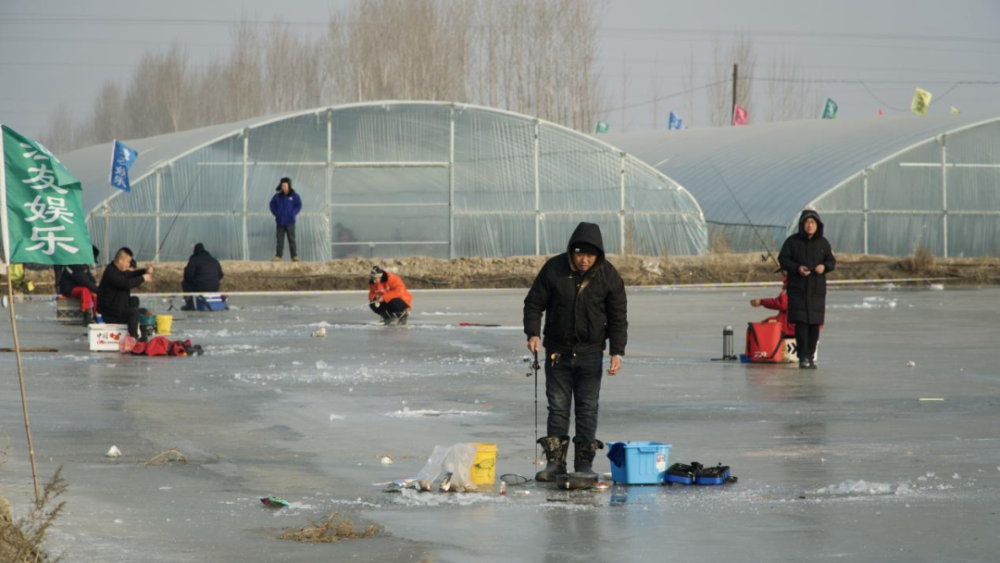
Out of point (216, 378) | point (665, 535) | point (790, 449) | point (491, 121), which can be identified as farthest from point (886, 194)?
point (665, 535)

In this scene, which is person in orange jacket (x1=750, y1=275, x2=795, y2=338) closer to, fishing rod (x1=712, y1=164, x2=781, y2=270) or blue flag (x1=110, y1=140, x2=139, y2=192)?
blue flag (x1=110, y1=140, x2=139, y2=192)

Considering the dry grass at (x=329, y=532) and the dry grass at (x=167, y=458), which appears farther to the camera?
the dry grass at (x=167, y=458)

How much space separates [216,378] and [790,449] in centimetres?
810

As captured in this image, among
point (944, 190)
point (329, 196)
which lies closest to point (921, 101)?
point (944, 190)

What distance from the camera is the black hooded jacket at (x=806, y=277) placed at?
18625 millimetres

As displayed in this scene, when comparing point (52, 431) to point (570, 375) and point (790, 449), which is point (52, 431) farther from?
point (790, 449)

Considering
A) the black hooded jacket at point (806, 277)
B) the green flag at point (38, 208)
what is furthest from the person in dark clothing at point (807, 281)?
the green flag at point (38, 208)

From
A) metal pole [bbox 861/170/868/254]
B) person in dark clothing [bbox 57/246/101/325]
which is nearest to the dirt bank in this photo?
metal pole [bbox 861/170/868/254]

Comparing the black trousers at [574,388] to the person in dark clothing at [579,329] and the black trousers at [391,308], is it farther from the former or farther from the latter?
the black trousers at [391,308]

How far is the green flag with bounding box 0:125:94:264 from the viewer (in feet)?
32.4

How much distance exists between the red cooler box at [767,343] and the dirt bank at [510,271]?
880 inches

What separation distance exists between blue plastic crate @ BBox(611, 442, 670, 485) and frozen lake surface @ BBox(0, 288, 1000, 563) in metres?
0.13

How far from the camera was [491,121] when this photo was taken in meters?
47.1

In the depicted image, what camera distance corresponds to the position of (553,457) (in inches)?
418
